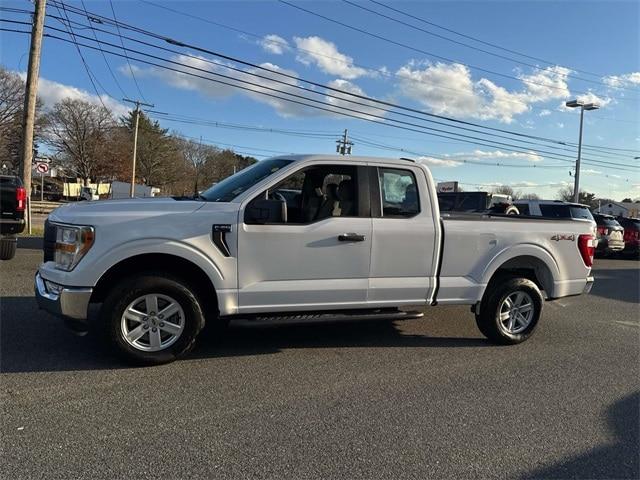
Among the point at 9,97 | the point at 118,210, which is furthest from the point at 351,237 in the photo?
the point at 9,97

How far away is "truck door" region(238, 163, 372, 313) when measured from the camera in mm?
4754

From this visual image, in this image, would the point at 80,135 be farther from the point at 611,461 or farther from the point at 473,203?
the point at 611,461

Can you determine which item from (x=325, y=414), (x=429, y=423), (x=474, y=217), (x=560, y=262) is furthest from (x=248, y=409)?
(x=560, y=262)

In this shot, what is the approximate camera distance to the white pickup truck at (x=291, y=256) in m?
4.43

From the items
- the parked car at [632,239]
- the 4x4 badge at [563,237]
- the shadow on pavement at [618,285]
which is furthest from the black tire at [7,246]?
the parked car at [632,239]

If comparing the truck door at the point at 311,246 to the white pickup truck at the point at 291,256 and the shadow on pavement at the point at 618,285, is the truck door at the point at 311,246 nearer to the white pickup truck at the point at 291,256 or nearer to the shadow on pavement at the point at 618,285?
the white pickup truck at the point at 291,256

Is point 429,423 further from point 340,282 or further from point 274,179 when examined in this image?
point 274,179

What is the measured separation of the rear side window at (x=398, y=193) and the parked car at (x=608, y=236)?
15.0m

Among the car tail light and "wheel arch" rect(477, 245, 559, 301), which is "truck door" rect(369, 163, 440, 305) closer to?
"wheel arch" rect(477, 245, 559, 301)

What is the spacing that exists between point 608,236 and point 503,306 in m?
14.6

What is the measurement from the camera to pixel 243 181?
202 inches

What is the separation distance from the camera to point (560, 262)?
19.8 ft

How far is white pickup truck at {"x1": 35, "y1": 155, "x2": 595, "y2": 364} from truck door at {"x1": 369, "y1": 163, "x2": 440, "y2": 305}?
12mm

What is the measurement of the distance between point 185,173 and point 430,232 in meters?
80.5
